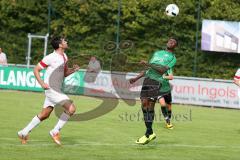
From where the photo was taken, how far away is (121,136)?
16250 millimetres

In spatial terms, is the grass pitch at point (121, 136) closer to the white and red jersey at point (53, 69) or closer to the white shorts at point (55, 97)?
the white shorts at point (55, 97)

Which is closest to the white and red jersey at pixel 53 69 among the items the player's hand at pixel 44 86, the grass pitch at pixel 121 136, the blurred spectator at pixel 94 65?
the player's hand at pixel 44 86

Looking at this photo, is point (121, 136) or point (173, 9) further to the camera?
point (173, 9)

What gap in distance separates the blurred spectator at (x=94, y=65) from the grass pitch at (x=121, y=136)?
5617 mm

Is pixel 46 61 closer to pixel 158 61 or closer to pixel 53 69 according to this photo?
pixel 53 69

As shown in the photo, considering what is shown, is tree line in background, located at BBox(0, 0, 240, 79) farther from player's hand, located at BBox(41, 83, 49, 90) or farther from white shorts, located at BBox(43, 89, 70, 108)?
player's hand, located at BBox(41, 83, 49, 90)

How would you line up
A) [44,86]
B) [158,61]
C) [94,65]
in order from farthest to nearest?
[94,65] < [158,61] < [44,86]

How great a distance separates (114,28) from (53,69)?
2166 cm

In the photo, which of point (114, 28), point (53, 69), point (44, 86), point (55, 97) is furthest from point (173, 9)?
point (44, 86)

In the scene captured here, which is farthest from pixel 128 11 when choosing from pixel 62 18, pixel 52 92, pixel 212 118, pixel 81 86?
pixel 52 92

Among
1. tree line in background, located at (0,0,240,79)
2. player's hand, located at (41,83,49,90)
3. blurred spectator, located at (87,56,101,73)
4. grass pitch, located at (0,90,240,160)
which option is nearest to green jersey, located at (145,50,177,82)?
grass pitch, located at (0,90,240,160)

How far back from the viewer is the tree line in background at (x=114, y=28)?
33281 mm

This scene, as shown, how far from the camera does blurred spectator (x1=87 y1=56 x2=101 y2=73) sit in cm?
3087

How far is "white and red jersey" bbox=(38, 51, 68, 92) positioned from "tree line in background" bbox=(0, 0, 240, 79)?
16.7 metres
